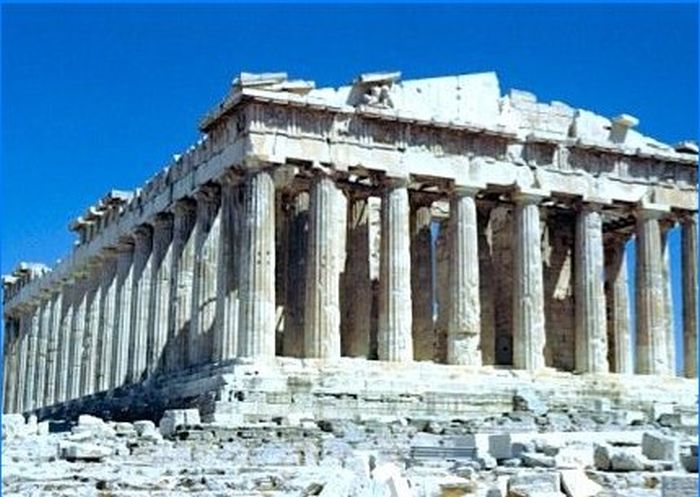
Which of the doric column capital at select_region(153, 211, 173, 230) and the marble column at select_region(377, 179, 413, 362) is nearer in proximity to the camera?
the marble column at select_region(377, 179, 413, 362)

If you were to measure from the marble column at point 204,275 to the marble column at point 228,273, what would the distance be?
3.30 feet

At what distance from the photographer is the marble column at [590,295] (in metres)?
39.5

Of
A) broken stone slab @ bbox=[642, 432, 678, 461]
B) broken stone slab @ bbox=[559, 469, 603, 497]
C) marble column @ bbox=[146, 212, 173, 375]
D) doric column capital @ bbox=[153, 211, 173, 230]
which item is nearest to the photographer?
broken stone slab @ bbox=[559, 469, 603, 497]

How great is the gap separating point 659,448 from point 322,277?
637 inches

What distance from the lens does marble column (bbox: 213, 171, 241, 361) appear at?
35.4 metres

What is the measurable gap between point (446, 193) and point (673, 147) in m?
8.02

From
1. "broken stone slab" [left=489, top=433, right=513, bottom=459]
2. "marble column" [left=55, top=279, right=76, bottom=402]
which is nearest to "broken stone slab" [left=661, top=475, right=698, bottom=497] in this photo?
"broken stone slab" [left=489, top=433, right=513, bottom=459]

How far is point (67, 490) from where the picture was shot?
57.2 feet

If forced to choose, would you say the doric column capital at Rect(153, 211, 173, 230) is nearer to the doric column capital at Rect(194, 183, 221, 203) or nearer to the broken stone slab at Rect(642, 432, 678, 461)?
the doric column capital at Rect(194, 183, 221, 203)

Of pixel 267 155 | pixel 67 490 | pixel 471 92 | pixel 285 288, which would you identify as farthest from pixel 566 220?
pixel 67 490

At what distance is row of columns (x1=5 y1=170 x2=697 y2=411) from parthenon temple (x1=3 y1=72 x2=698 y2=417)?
0.07m

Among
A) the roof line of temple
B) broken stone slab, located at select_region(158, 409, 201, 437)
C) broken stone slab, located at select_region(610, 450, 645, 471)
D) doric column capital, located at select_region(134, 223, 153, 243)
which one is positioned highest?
the roof line of temple

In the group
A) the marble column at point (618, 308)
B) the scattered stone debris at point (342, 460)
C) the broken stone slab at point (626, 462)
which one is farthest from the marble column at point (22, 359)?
the broken stone slab at point (626, 462)

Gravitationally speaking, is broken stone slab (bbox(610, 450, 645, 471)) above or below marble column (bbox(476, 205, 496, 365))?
below
